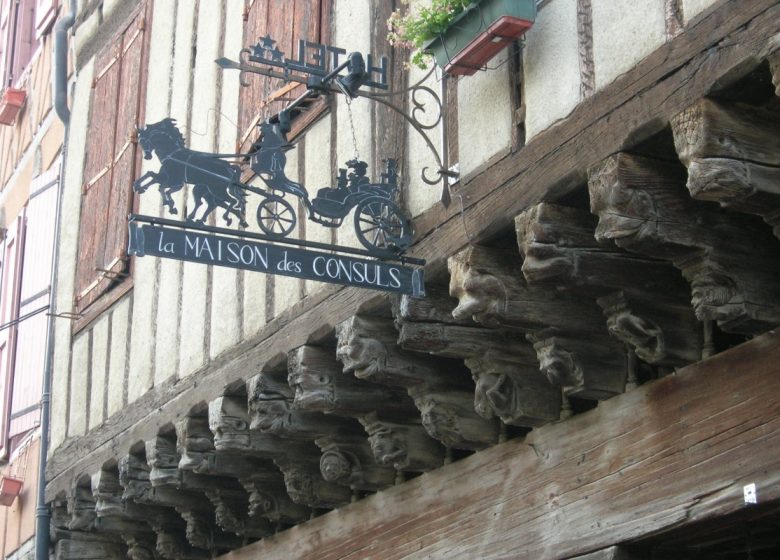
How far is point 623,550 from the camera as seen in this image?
16.2 feet

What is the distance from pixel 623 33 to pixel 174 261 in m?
3.48

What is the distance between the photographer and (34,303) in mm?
10250

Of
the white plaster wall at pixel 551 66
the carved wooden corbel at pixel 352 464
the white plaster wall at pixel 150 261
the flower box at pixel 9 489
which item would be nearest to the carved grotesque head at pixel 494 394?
the white plaster wall at pixel 551 66

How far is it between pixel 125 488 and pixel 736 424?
149 inches

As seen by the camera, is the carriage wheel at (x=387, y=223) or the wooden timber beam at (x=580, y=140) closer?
the wooden timber beam at (x=580, y=140)

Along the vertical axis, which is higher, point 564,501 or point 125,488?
point 125,488

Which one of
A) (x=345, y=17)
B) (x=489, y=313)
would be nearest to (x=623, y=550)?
(x=489, y=313)

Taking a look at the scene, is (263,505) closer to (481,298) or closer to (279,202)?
(279,202)

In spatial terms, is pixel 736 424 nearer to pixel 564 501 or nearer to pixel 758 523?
pixel 758 523

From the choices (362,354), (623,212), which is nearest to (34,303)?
(362,354)

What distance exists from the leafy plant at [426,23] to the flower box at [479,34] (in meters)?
0.02

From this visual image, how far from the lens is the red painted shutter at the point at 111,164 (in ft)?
27.5

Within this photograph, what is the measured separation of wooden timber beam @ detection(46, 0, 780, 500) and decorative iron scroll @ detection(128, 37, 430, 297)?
15 centimetres

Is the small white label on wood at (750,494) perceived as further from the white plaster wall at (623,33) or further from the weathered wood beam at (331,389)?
the weathered wood beam at (331,389)
